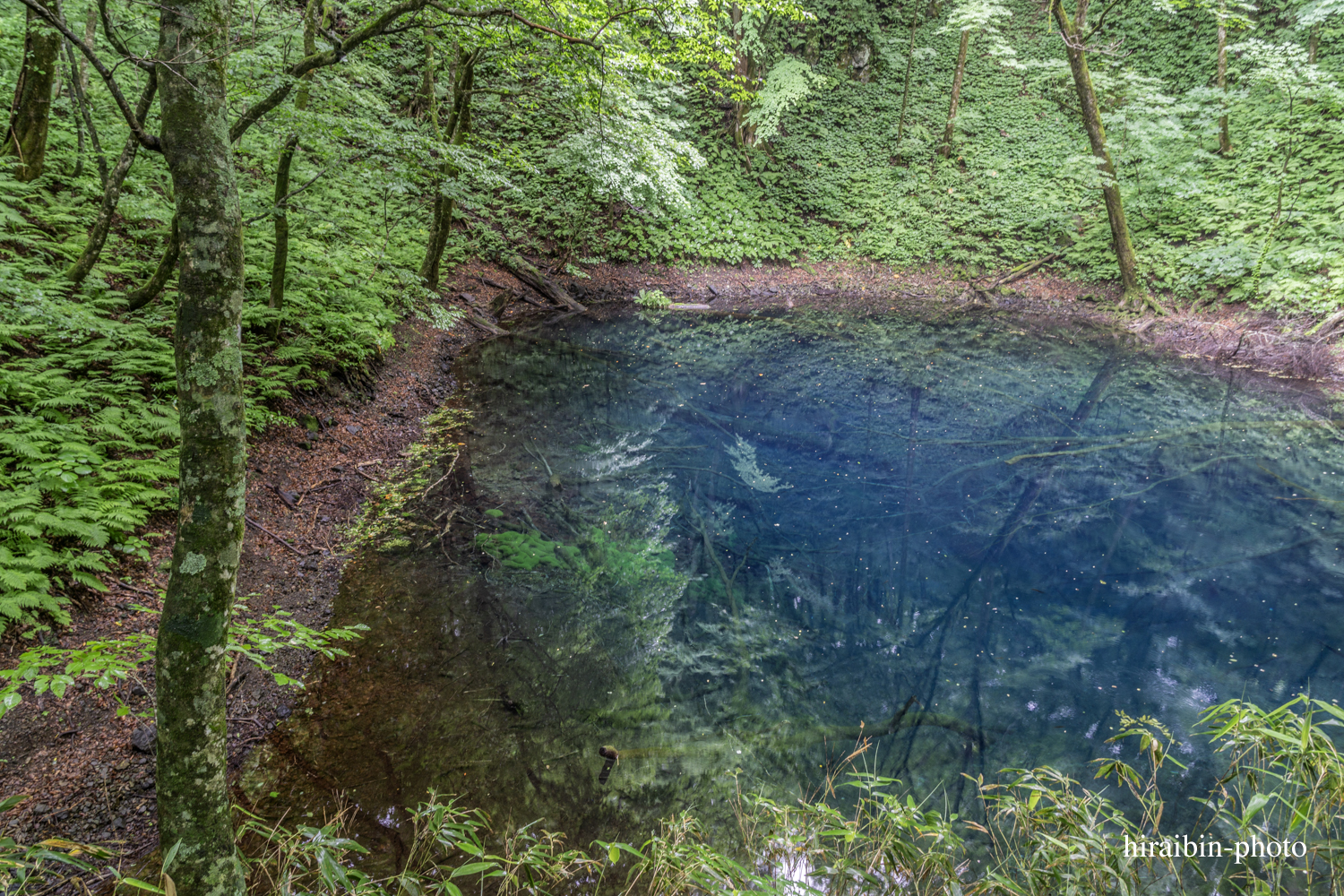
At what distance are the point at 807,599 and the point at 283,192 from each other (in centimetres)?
666

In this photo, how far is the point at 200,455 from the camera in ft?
6.38

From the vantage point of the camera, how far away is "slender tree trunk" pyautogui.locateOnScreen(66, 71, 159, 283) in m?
4.67

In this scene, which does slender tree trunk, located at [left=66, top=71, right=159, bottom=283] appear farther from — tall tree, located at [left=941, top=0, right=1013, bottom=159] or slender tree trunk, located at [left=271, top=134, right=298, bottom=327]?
tall tree, located at [left=941, top=0, right=1013, bottom=159]

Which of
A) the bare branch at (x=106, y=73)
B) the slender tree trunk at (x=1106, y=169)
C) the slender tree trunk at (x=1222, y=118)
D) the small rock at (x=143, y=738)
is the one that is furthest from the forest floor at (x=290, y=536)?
the slender tree trunk at (x=1222, y=118)

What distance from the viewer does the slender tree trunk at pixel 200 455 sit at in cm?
191

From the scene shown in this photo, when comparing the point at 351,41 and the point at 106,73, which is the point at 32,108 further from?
the point at 106,73

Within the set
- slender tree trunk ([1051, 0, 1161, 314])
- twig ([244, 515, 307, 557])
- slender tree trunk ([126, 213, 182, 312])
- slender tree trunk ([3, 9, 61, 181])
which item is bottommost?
twig ([244, 515, 307, 557])

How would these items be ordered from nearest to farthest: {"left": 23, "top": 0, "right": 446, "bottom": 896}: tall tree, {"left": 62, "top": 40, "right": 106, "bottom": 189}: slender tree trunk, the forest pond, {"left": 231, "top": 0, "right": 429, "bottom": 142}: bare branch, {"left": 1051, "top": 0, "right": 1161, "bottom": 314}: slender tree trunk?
1. {"left": 23, "top": 0, "right": 446, "bottom": 896}: tall tree
2. {"left": 231, "top": 0, "right": 429, "bottom": 142}: bare branch
3. the forest pond
4. {"left": 62, "top": 40, "right": 106, "bottom": 189}: slender tree trunk
5. {"left": 1051, "top": 0, "right": 1161, "bottom": 314}: slender tree trunk

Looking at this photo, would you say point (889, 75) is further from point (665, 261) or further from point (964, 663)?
point (964, 663)

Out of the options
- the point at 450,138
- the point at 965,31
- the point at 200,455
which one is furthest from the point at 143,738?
the point at 965,31

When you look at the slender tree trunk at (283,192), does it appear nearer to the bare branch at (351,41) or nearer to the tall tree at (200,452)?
the bare branch at (351,41)

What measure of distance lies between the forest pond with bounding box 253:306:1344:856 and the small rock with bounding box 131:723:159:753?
1.99 feet

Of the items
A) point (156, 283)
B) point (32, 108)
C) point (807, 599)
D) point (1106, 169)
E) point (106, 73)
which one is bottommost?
point (807, 599)

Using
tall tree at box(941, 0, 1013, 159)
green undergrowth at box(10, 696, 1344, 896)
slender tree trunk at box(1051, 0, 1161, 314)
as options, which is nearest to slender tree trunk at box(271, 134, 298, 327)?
green undergrowth at box(10, 696, 1344, 896)
